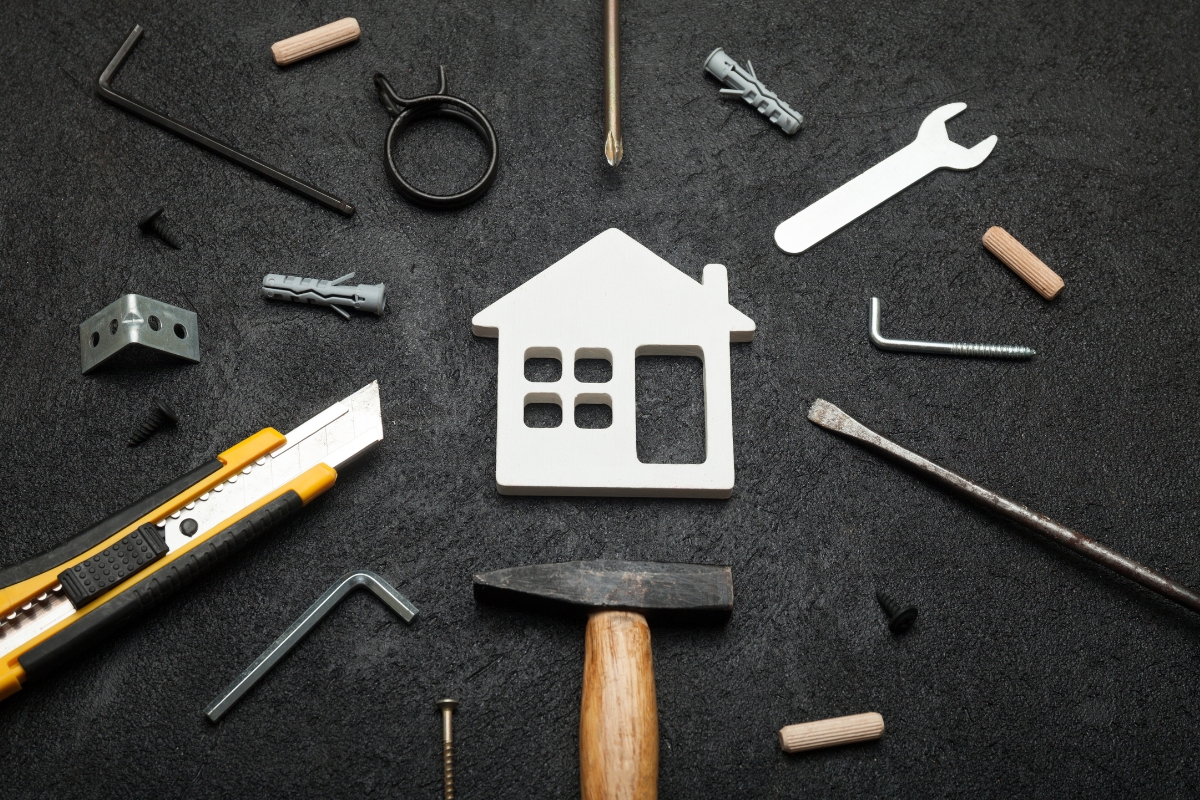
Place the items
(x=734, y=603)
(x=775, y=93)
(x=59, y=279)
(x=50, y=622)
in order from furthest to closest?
1. (x=775, y=93)
2. (x=59, y=279)
3. (x=734, y=603)
4. (x=50, y=622)

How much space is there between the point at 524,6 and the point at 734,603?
1044 mm

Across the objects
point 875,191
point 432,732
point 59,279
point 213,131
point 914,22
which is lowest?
point 432,732

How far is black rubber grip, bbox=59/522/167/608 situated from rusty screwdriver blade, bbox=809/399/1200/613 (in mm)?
918

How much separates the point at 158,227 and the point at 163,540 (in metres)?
0.50

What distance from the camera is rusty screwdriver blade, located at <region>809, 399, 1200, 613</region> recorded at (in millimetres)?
1329

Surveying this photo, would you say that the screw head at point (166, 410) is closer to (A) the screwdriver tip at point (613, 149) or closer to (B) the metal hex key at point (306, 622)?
(B) the metal hex key at point (306, 622)

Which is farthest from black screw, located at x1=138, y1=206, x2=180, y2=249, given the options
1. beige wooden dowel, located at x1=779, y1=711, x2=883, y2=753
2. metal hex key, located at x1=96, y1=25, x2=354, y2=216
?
beige wooden dowel, located at x1=779, y1=711, x2=883, y2=753

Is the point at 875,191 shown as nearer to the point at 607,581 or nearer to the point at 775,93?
the point at 775,93

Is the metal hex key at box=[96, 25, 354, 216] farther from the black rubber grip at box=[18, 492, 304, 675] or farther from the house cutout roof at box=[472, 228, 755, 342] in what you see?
the black rubber grip at box=[18, 492, 304, 675]

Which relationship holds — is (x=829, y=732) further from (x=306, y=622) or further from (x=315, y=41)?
(x=315, y=41)

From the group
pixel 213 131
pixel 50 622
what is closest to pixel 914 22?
pixel 213 131

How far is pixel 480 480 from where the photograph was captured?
1380 millimetres

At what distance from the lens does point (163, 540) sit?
48.8 inches

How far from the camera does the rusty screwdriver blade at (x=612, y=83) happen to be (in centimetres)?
149
